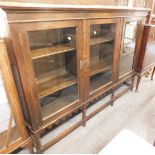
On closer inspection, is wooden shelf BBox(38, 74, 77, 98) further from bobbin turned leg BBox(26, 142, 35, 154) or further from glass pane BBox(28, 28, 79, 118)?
bobbin turned leg BBox(26, 142, 35, 154)

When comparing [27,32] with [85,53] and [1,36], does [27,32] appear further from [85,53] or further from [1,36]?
[85,53]

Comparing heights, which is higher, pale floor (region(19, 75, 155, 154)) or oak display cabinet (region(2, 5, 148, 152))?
oak display cabinet (region(2, 5, 148, 152))

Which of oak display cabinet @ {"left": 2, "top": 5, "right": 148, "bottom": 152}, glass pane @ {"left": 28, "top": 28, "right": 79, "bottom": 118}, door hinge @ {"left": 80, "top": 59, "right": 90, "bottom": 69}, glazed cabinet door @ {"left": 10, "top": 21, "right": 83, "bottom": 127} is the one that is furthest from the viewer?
door hinge @ {"left": 80, "top": 59, "right": 90, "bottom": 69}

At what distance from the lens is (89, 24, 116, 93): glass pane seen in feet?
5.39

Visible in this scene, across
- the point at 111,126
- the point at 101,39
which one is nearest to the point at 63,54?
the point at 101,39

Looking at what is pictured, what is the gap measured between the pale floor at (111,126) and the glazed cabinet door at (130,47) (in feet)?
1.59

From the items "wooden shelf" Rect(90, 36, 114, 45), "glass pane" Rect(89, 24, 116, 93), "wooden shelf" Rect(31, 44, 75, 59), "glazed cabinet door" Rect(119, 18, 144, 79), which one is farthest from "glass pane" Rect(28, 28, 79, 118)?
"glazed cabinet door" Rect(119, 18, 144, 79)

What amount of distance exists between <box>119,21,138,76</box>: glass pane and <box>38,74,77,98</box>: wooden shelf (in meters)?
0.82

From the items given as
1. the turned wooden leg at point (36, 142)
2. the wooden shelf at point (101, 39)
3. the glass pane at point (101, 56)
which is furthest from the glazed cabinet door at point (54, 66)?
the wooden shelf at point (101, 39)

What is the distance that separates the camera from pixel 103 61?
1.93 metres

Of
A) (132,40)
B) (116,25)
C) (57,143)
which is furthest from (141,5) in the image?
(57,143)

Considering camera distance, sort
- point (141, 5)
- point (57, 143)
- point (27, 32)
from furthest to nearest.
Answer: point (141, 5) < point (57, 143) < point (27, 32)

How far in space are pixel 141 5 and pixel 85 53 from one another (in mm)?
2038

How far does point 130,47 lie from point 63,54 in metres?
1.13
